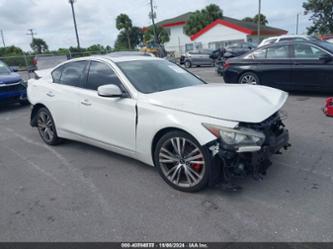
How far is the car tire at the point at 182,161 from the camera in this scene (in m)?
2.92

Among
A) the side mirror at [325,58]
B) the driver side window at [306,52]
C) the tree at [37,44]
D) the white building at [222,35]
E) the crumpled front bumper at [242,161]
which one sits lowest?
the crumpled front bumper at [242,161]

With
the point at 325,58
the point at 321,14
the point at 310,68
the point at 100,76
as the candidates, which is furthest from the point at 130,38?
the point at 100,76

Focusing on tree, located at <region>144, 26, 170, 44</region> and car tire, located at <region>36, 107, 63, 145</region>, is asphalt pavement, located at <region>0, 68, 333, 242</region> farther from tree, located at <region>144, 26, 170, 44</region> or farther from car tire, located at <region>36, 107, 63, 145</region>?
tree, located at <region>144, 26, 170, 44</region>

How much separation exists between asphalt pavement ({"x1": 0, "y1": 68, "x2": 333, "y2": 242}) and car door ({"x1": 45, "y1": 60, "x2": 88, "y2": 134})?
57cm

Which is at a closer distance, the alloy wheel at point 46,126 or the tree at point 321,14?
the alloy wheel at point 46,126

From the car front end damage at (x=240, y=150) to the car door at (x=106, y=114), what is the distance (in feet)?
3.69

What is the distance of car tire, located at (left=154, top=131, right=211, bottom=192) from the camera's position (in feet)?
9.59

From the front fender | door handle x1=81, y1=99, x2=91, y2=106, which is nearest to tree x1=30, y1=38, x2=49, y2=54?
door handle x1=81, y1=99, x2=91, y2=106

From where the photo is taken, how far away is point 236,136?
2.73 metres

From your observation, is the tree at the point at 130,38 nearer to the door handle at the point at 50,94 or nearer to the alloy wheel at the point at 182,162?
the door handle at the point at 50,94

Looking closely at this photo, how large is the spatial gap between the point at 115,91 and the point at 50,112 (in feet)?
6.25

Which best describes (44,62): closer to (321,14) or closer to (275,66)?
(275,66)

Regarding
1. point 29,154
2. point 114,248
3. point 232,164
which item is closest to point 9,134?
point 29,154

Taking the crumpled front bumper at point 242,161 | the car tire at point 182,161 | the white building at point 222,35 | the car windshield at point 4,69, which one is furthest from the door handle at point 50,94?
the white building at point 222,35
